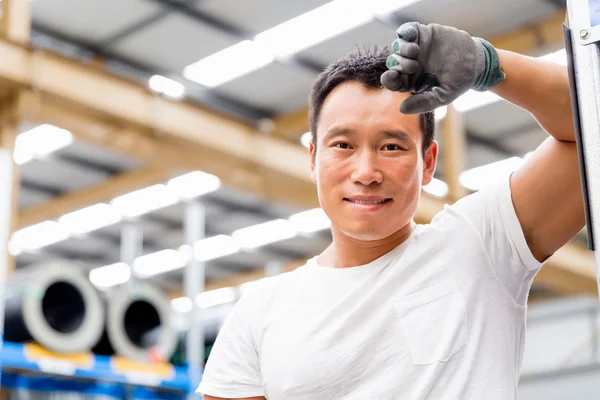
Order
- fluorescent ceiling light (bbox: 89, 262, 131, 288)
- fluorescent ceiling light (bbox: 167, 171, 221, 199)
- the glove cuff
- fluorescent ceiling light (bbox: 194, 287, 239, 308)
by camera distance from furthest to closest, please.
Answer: fluorescent ceiling light (bbox: 194, 287, 239, 308), fluorescent ceiling light (bbox: 89, 262, 131, 288), fluorescent ceiling light (bbox: 167, 171, 221, 199), the glove cuff

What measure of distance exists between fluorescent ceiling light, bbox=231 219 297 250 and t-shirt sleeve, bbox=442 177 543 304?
355 inches

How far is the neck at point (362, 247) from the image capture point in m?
1.50

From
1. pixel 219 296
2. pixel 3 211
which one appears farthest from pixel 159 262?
pixel 3 211

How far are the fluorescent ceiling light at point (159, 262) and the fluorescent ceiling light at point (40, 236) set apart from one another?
1306 millimetres

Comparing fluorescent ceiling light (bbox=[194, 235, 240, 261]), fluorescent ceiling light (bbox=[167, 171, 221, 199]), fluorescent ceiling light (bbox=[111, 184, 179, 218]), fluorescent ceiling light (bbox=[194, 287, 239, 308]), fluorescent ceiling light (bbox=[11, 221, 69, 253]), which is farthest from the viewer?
fluorescent ceiling light (bbox=[194, 287, 239, 308])

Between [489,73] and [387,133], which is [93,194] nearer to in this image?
[387,133]

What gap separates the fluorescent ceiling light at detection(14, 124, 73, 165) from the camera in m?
7.80

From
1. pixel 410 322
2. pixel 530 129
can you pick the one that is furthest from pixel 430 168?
pixel 530 129

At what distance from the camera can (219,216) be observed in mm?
10188

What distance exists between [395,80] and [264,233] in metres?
9.71

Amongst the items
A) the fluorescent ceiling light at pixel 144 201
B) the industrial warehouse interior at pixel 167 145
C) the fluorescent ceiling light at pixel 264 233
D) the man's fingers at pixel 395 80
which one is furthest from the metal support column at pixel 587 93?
the fluorescent ceiling light at pixel 264 233

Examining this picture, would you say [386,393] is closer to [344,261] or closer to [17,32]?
[344,261]

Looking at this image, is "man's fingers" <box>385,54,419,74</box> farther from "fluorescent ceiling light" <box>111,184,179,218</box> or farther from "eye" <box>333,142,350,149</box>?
"fluorescent ceiling light" <box>111,184,179,218</box>

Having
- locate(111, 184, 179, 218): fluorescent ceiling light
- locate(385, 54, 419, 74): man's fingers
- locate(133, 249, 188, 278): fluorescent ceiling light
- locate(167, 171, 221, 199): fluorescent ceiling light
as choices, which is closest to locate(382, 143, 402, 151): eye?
locate(385, 54, 419, 74): man's fingers
